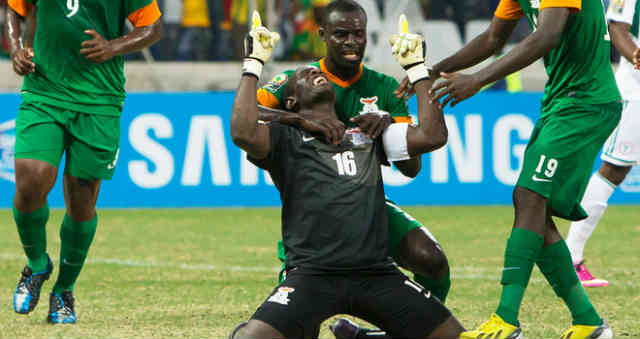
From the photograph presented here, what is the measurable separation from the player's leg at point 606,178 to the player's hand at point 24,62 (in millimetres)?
3748

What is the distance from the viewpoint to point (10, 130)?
12.2m

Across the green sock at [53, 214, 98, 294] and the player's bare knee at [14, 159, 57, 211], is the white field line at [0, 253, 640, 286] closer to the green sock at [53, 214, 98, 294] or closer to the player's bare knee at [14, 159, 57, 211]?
the green sock at [53, 214, 98, 294]

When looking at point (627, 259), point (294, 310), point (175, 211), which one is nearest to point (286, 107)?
point (294, 310)

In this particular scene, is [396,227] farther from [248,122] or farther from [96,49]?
[96,49]

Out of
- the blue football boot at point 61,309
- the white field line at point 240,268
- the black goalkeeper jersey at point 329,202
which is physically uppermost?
the black goalkeeper jersey at point 329,202

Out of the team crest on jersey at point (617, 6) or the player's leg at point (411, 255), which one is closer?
the player's leg at point (411, 255)

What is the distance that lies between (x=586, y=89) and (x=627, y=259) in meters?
3.79

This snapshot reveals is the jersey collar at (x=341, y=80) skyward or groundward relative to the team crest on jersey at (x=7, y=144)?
skyward

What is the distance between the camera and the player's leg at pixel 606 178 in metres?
7.30

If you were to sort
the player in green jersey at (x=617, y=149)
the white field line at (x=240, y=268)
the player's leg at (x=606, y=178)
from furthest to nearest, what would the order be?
the white field line at (x=240, y=268) < the player's leg at (x=606, y=178) < the player in green jersey at (x=617, y=149)

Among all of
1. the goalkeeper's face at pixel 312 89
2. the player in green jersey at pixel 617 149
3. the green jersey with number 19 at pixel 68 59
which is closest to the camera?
the goalkeeper's face at pixel 312 89

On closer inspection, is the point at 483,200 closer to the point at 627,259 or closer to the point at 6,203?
the point at 627,259

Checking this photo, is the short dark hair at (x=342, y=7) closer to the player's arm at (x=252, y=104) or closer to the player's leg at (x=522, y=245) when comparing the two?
the player's arm at (x=252, y=104)

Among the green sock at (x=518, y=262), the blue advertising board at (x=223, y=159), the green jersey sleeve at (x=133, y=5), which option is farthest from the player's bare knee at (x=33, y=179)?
the blue advertising board at (x=223, y=159)
